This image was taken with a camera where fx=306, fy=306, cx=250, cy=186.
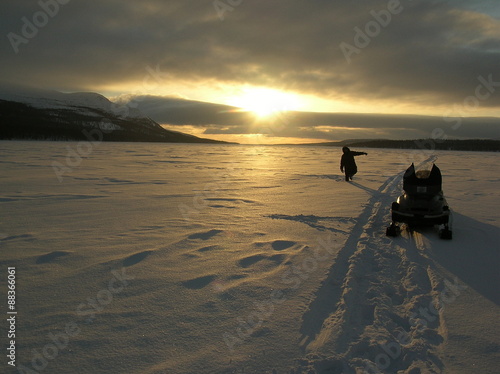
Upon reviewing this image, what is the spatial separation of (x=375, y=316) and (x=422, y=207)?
3435mm

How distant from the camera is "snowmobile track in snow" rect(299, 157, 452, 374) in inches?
91.4

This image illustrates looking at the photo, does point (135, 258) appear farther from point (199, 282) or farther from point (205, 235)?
point (205, 235)

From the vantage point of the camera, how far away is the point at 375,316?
114 inches

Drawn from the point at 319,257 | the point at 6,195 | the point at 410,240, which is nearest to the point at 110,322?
the point at 319,257

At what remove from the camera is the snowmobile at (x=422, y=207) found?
215 inches

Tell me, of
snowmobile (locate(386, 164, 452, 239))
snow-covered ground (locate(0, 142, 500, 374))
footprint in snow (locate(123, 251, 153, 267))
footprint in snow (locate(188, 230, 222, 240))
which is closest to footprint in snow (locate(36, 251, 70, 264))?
snow-covered ground (locate(0, 142, 500, 374))

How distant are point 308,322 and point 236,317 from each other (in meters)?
0.66

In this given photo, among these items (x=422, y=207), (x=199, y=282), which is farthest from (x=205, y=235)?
(x=422, y=207)

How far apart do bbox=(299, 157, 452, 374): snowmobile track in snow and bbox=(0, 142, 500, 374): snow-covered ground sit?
15 mm

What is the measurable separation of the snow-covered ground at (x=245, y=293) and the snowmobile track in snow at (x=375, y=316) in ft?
0.05

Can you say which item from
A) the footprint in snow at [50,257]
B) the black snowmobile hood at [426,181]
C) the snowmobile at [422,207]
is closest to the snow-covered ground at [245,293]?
the footprint in snow at [50,257]

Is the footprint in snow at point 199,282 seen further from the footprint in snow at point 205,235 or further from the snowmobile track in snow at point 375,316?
the footprint in snow at point 205,235

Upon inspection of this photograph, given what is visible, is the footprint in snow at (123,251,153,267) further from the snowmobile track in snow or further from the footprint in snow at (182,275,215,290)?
the snowmobile track in snow

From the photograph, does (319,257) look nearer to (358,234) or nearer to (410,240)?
(358,234)
